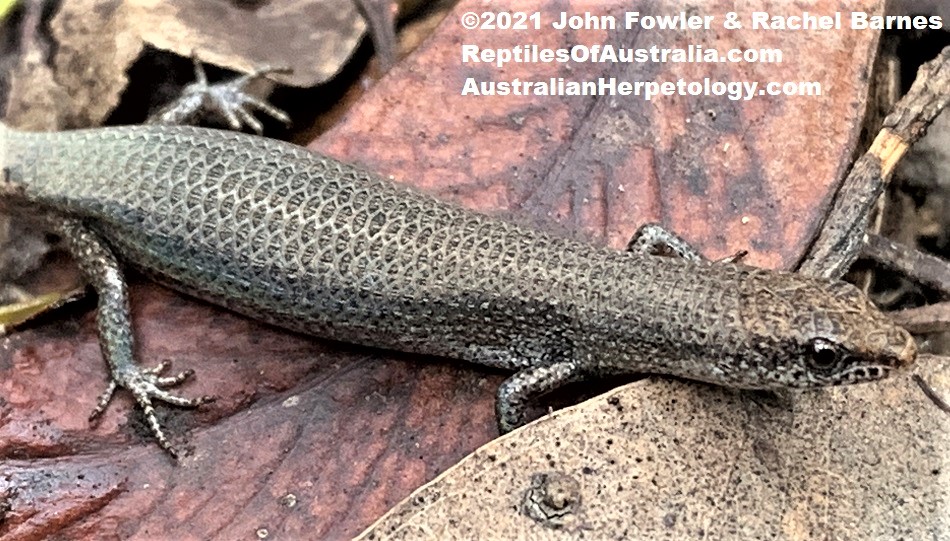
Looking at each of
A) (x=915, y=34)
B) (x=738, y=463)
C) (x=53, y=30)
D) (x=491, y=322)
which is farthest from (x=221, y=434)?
(x=915, y=34)

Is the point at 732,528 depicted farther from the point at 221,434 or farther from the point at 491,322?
the point at 221,434

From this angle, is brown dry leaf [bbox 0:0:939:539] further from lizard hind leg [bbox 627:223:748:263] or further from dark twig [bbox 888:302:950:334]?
dark twig [bbox 888:302:950:334]

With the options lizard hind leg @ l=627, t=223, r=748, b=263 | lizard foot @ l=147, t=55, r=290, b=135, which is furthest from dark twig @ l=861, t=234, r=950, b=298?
lizard foot @ l=147, t=55, r=290, b=135

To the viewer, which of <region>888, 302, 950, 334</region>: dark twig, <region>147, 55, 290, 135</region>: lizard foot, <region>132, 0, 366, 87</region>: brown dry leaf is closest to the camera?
<region>888, 302, 950, 334</region>: dark twig

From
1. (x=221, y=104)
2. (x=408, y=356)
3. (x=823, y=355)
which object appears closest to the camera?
(x=823, y=355)

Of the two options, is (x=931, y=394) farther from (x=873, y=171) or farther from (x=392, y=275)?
(x=392, y=275)

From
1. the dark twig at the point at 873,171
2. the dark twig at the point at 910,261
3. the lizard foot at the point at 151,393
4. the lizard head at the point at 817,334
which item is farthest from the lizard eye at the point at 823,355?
the lizard foot at the point at 151,393

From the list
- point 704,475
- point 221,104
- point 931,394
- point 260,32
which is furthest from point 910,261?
point 221,104
